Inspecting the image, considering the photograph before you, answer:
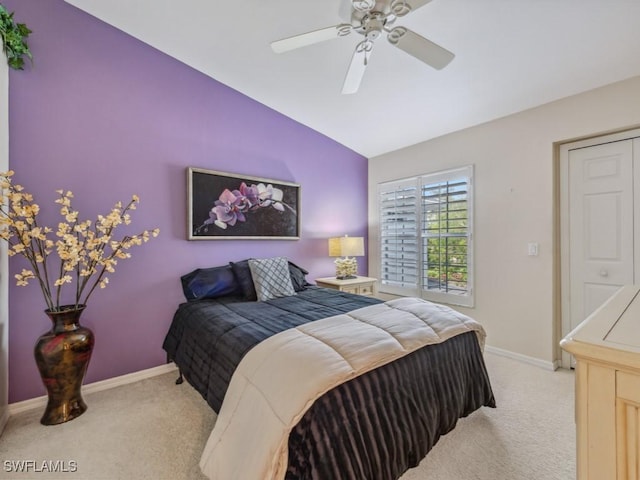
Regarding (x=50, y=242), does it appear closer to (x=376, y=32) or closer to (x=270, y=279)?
(x=270, y=279)

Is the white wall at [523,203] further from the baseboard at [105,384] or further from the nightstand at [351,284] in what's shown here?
the baseboard at [105,384]

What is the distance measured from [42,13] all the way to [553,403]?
15.4 feet

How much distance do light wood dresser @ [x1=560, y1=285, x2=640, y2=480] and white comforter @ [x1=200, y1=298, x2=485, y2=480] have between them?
0.78m

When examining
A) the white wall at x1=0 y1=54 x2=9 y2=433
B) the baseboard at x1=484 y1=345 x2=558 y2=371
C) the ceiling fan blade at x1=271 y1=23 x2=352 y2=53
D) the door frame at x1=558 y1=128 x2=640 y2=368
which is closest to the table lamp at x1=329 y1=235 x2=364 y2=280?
the baseboard at x1=484 y1=345 x2=558 y2=371

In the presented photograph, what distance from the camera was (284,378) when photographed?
1262 millimetres

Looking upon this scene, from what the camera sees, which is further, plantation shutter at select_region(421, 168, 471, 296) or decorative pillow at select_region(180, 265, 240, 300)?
plantation shutter at select_region(421, 168, 471, 296)

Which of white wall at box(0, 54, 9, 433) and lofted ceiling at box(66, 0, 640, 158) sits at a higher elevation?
lofted ceiling at box(66, 0, 640, 158)

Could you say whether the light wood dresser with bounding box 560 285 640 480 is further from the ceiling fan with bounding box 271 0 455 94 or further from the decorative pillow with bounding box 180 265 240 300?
the decorative pillow with bounding box 180 265 240 300

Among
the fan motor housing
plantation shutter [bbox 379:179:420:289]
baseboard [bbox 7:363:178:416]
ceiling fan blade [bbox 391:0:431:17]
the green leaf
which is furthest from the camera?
plantation shutter [bbox 379:179:420:289]

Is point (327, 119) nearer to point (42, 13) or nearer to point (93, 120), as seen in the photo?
point (93, 120)

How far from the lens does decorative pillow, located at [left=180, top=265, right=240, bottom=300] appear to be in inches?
104

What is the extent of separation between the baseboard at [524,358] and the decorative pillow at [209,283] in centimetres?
266

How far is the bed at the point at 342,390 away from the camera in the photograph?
1186 millimetres

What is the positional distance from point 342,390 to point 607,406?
2.85 ft
